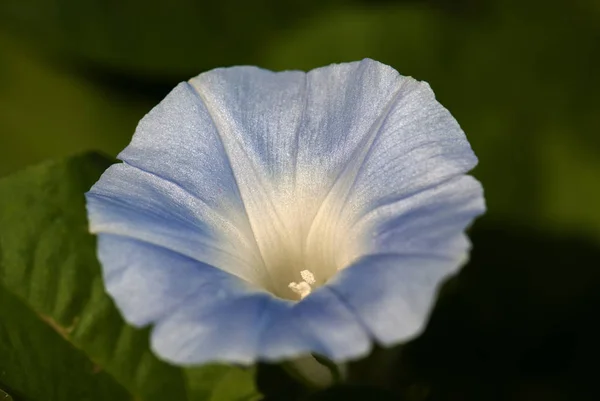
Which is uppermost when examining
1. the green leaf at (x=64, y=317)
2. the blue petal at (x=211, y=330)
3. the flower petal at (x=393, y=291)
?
the flower petal at (x=393, y=291)

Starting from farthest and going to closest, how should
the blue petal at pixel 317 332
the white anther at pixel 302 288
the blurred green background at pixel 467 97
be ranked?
1. the blurred green background at pixel 467 97
2. the white anther at pixel 302 288
3. the blue petal at pixel 317 332

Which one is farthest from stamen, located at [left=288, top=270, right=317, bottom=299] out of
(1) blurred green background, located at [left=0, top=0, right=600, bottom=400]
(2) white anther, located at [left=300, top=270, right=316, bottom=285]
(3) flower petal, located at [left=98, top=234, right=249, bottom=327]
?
(1) blurred green background, located at [left=0, top=0, right=600, bottom=400]

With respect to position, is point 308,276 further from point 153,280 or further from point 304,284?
point 153,280

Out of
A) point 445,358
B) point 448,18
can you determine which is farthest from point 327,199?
point 448,18

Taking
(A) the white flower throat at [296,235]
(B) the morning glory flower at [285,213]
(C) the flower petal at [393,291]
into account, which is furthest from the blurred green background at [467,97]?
(C) the flower petal at [393,291]

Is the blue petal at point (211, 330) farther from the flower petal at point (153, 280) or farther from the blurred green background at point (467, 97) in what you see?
the blurred green background at point (467, 97)
